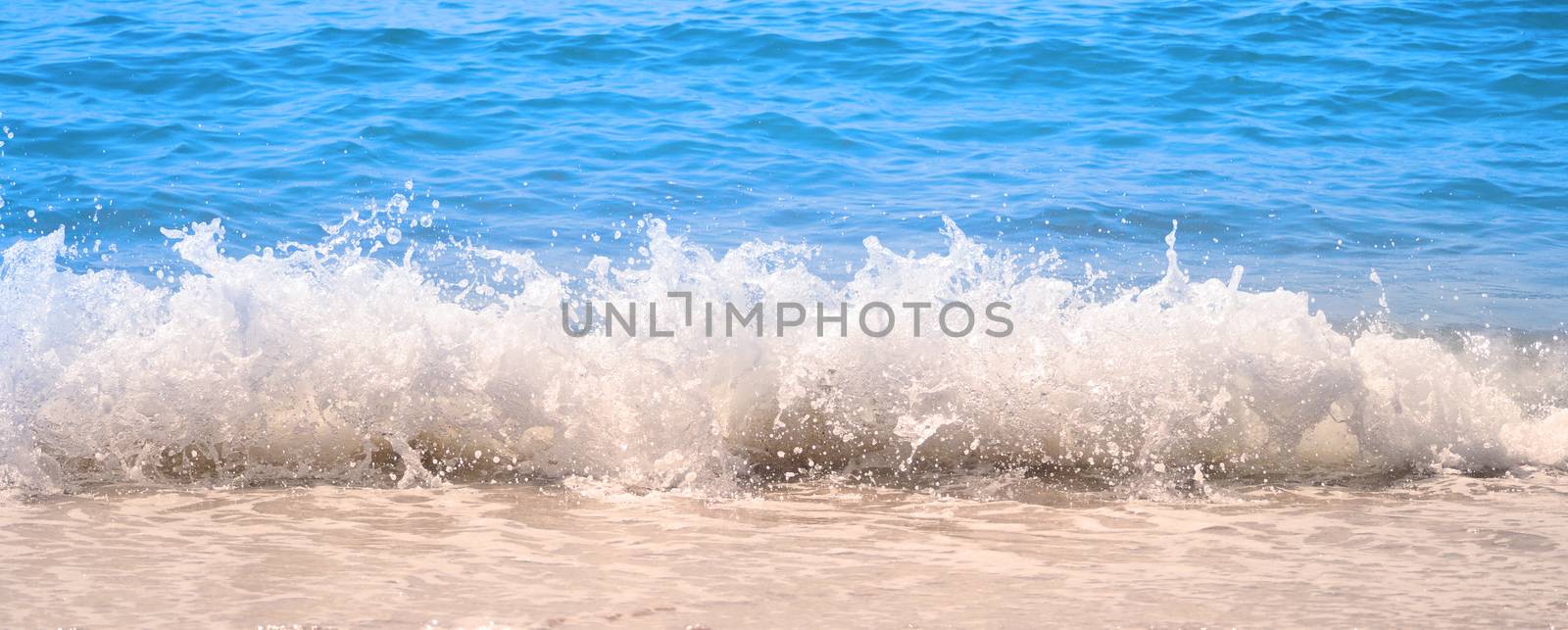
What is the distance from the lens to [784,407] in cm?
354

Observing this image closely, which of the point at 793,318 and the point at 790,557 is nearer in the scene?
the point at 790,557

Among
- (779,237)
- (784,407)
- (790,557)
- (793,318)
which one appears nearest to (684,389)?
(784,407)

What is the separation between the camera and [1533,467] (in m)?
3.34

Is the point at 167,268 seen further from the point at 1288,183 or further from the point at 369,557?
the point at 1288,183

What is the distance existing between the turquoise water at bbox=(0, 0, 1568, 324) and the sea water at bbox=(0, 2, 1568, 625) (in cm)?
6

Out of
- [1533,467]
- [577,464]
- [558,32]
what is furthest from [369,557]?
[558,32]

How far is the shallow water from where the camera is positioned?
232 centimetres

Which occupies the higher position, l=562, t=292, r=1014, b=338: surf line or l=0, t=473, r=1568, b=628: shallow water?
l=562, t=292, r=1014, b=338: surf line

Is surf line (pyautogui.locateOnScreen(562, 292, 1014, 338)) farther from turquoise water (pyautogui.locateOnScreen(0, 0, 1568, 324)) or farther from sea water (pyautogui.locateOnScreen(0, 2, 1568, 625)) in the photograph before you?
turquoise water (pyautogui.locateOnScreen(0, 0, 1568, 324))

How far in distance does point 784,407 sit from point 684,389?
0.30 m

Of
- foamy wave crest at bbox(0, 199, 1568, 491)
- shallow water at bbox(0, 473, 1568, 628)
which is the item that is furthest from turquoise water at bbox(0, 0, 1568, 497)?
shallow water at bbox(0, 473, 1568, 628)

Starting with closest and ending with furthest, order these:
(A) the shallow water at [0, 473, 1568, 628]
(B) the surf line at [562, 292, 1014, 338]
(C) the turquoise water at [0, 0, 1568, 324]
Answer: (A) the shallow water at [0, 473, 1568, 628], (B) the surf line at [562, 292, 1014, 338], (C) the turquoise water at [0, 0, 1568, 324]

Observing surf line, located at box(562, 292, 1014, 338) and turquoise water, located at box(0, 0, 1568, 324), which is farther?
turquoise water, located at box(0, 0, 1568, 324)

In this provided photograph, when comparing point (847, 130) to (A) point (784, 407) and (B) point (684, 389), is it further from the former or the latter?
(B) point (684, 389)
